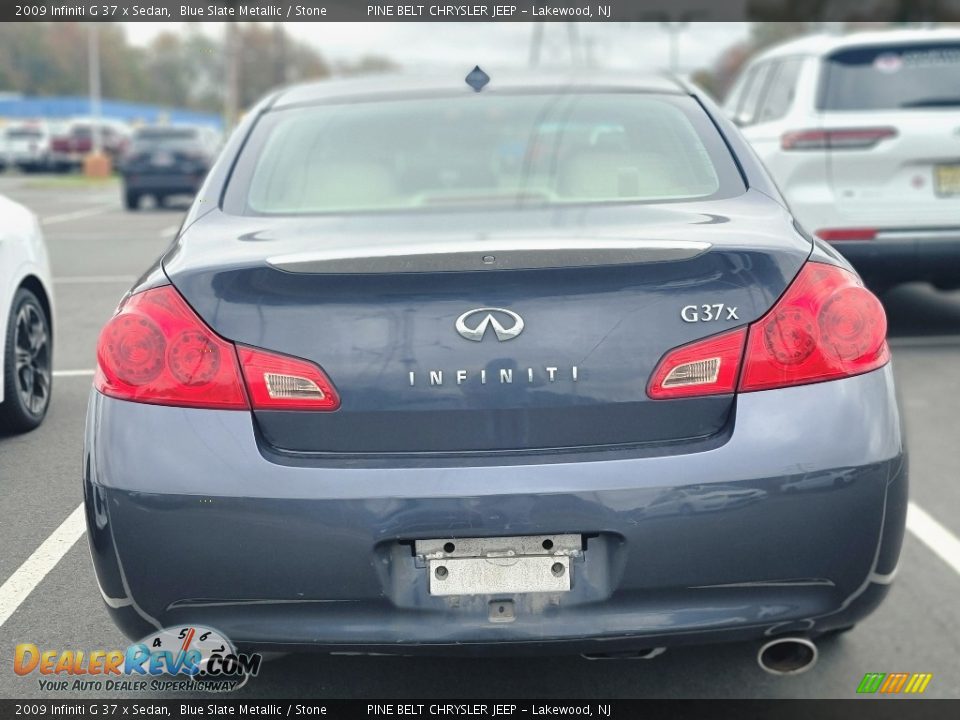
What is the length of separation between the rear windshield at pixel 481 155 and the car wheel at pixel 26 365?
4.90ft

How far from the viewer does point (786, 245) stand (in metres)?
2.63

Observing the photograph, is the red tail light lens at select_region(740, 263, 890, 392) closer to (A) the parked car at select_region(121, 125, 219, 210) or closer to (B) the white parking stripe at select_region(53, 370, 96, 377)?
(B) the white parking stripe at select_region(53, 370, 96, 377)

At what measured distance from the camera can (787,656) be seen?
2812mm

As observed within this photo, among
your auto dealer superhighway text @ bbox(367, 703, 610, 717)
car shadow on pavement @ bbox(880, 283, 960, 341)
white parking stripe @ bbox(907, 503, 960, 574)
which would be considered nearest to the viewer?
your auto dealer superhighway text @ bbox(367, 703, 610, 717)

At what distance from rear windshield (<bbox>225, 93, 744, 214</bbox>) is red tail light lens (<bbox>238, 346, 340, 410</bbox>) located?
79 cm

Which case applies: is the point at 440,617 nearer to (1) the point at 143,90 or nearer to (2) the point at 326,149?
(2) the point at 326,149

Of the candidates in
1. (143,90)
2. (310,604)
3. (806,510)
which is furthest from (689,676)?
(143,90)

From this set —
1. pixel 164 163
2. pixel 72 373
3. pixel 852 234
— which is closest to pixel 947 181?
pixel 852 234

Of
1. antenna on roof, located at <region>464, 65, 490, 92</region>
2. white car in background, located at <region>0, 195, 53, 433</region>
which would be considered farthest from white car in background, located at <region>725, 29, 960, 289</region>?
white car in background, located at <region>0, 195, 53, 433</region>

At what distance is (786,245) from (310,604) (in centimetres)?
123

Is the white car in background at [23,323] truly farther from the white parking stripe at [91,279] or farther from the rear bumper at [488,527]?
the white parking stripe at [91,279]

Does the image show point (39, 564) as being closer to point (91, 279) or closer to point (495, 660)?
point (495, 660)

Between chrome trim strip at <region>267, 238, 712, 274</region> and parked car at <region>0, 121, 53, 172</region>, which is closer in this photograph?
chrome trim strip at <region>267, 238, 712, 274</region>

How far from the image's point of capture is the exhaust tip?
109 inches
